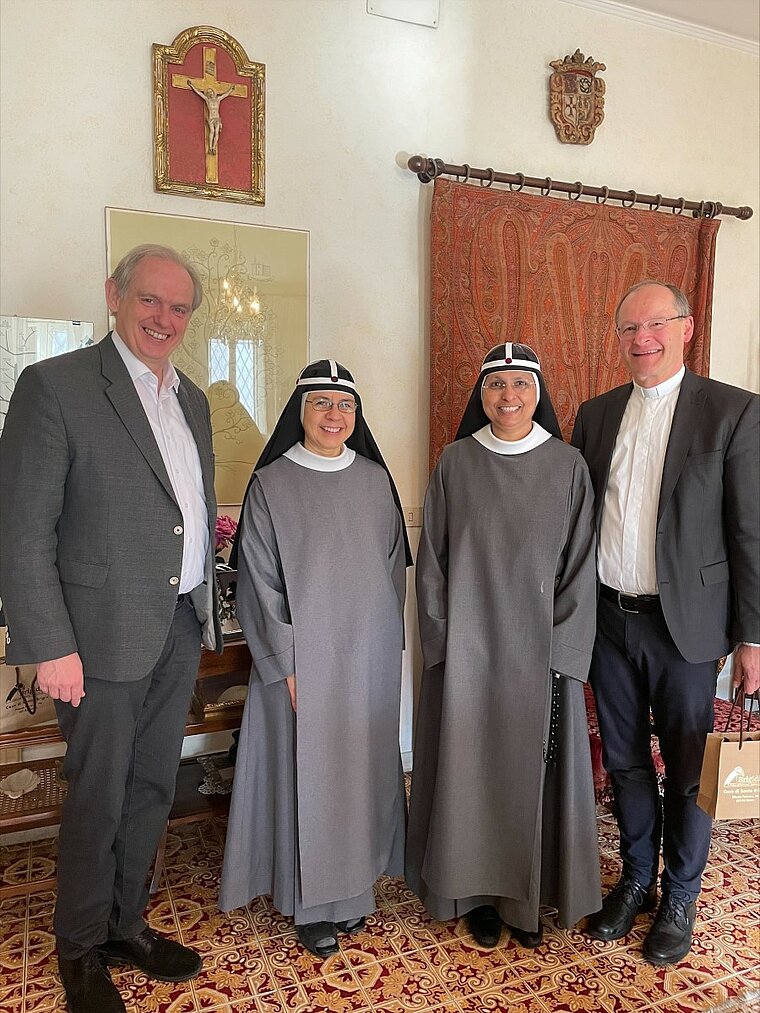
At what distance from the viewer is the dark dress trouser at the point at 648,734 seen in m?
2.12

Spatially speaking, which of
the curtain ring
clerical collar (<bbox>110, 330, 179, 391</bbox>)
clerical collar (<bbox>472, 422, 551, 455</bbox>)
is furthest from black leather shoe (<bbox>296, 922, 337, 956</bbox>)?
the curtain ring

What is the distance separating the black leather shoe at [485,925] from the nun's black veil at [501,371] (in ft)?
4.49

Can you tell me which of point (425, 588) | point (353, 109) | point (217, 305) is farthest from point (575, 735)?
point (353, 109)

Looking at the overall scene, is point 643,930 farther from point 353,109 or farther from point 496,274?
point 353,109

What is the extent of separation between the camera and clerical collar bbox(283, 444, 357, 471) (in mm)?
2217

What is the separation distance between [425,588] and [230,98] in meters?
1.83

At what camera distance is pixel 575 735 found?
2152mm

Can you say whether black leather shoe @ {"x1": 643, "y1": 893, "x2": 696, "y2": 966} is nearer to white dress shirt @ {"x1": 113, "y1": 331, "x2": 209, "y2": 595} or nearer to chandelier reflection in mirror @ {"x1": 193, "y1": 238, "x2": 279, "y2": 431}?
white dress shirt @ {"x1": 113, "y1": 331, "x2": 209, "y2": 595}

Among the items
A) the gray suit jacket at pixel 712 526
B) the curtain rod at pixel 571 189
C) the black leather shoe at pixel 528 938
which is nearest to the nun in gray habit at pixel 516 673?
the black leather shoe at pixel 528 938

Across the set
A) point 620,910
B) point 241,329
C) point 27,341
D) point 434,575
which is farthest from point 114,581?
point 620,910

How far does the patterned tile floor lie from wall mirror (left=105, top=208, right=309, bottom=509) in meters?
1.38

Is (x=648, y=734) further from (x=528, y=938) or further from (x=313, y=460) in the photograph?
(x=313, y=460)

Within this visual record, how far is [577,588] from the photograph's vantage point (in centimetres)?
213

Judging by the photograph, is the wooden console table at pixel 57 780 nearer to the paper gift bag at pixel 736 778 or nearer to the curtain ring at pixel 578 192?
the paper gift bag at pixel 736 778
